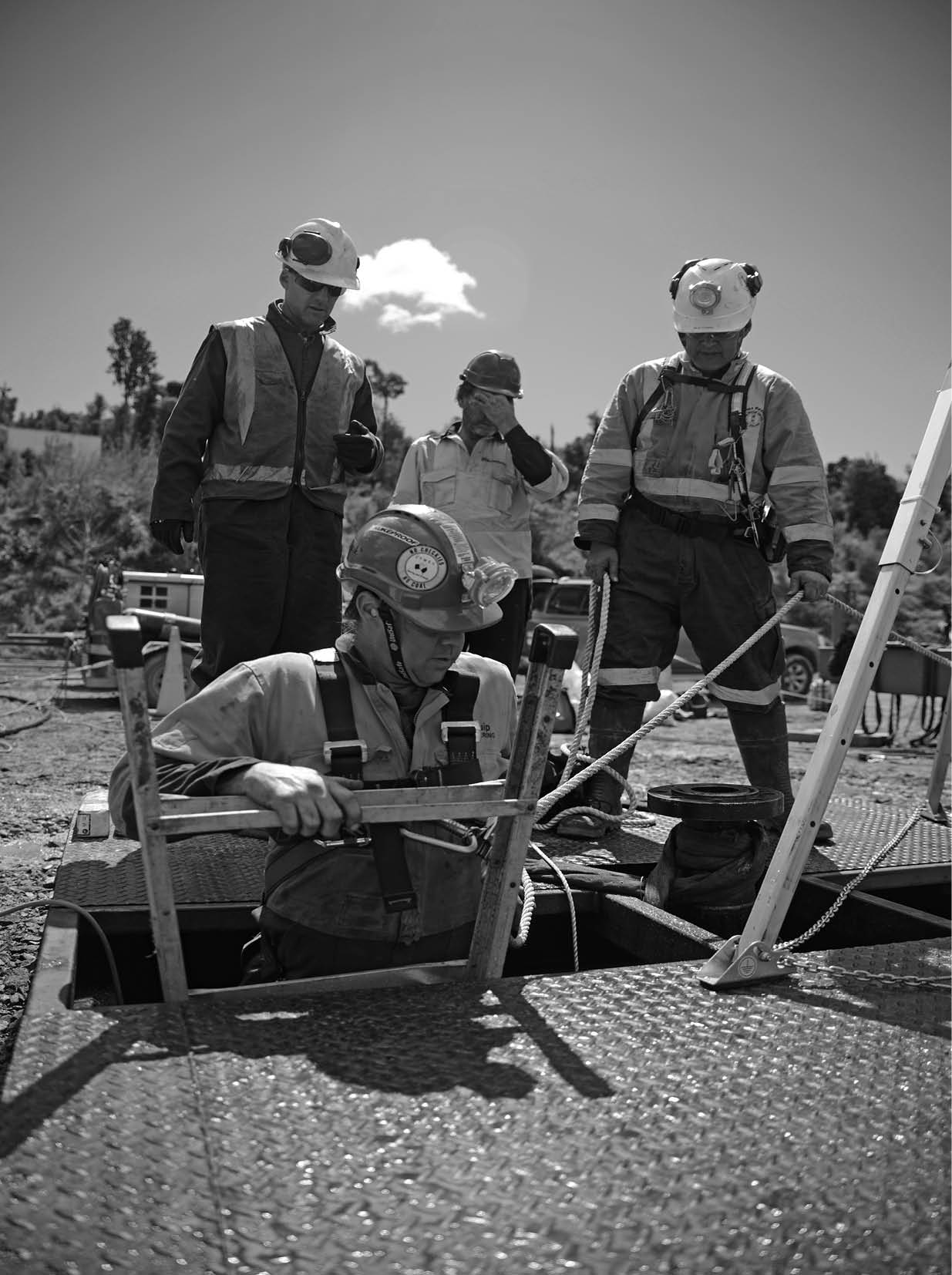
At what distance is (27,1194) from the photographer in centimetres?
129

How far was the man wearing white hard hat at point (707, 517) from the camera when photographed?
14.0 feet

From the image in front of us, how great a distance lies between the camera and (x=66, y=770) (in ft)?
23.4

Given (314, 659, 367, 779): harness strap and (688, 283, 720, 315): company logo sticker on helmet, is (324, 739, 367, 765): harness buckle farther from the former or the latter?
(688, 283, 720, 315): company logo sticker on helmet

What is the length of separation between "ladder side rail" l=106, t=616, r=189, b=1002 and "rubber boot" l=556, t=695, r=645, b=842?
7.42 ft

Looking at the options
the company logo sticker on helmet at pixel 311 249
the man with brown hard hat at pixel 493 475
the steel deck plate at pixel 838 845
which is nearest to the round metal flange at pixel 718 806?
the steel deck plate at pixel 838 845

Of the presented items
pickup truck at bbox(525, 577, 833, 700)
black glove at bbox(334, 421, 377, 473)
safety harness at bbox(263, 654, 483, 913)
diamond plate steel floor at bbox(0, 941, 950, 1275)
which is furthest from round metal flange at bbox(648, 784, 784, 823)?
pickup truck at bbox(525, 577, 833, 700)

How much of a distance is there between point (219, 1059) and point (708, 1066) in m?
0.74

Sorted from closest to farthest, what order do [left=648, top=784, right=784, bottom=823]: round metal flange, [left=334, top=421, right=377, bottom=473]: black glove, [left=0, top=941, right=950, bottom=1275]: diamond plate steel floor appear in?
[left=0, top=941, right=950, bottom=1275]: diamond plate steel floor, [left=648, top=784, right=784, bottom=823]: round metal flange, [left=334, top=421, right=377, bottom=473]: black glove

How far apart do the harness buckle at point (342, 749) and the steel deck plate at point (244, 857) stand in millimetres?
965

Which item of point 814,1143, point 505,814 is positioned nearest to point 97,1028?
point 505,814

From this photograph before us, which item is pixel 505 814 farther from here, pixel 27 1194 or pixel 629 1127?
pixel 27 1194

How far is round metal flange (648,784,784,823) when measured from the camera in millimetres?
2943

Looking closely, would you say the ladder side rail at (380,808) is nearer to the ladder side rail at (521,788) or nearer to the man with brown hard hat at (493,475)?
the ladder side rail at (521,788)

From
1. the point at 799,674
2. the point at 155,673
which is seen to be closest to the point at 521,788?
the point at 155,673
